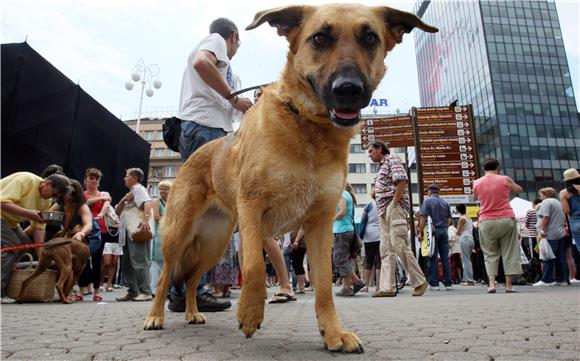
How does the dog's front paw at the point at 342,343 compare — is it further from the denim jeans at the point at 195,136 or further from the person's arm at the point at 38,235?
the person's arm at the point at 38,235

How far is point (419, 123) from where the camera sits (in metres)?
16.2

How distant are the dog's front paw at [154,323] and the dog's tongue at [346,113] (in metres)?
2.04

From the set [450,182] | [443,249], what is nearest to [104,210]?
[443,249]

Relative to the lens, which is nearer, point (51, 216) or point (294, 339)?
point (294, 339)

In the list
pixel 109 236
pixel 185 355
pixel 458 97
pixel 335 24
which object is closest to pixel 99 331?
pixel 185 355

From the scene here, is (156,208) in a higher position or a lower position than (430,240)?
higher

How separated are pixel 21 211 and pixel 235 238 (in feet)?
13.4

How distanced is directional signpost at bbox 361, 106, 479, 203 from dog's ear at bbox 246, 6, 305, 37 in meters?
13.9

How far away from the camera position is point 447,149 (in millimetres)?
16156

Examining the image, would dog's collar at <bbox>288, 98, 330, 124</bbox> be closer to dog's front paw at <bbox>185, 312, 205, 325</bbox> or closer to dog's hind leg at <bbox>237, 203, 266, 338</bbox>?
dog's hind leg at <bbox>237, 203, 266, 338</bbox>

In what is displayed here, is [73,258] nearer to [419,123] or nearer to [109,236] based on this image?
[109,236]

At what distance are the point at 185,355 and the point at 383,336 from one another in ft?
4.44

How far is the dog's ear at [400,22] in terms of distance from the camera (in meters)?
2.99

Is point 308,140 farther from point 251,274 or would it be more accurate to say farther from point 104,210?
point 104,210
